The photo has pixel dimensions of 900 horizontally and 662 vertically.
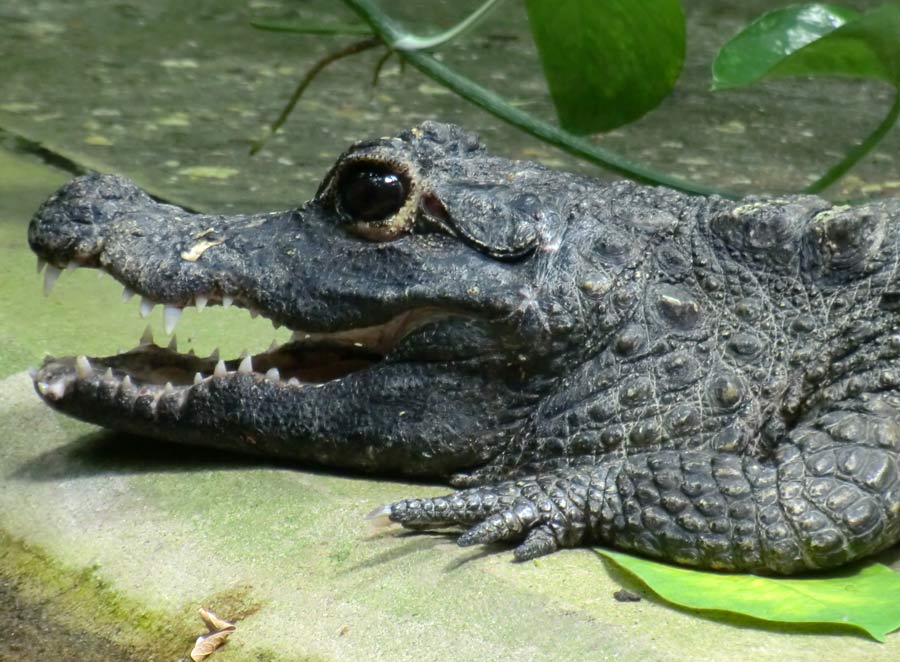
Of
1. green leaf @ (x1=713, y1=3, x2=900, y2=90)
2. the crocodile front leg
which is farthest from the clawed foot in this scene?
green leaf @ (x1=713, y1=3, x2=900, y2=90)

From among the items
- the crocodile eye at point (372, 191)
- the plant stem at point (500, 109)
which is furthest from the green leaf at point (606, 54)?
the crocodile eye at point (372, 191)

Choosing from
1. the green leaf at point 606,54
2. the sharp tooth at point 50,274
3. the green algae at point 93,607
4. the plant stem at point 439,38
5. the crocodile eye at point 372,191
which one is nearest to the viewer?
the green algae at point 93,607

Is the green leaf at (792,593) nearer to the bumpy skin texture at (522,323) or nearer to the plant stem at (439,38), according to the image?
the bumpy skin texture at (522,323)

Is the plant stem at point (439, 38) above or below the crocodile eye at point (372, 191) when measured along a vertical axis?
above

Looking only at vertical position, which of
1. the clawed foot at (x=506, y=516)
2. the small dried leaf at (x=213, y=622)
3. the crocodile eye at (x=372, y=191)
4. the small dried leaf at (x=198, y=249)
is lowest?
the small dried leaf at (x=213, y=622)

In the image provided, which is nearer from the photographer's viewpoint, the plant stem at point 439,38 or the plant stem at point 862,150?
the plant stem at point 862,150

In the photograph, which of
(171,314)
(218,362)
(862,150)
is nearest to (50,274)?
(171,314)

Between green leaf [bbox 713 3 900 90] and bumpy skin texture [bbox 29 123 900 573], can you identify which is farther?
green leaf [bbox 713 3 900 90]

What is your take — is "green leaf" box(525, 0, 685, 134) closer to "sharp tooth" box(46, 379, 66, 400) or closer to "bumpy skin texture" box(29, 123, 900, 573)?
"bumpy skin texture" box(29, 123, 900, 573)

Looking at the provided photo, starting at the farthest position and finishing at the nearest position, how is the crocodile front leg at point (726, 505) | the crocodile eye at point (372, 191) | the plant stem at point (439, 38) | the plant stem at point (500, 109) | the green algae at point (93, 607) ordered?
the plant stem at point (500, 109)
the plant stem at point (439, 38)
the crocodile eye at point (372, 191)
the crocodile front leg at point (726, 505)
the green algae at point (93, 607)
